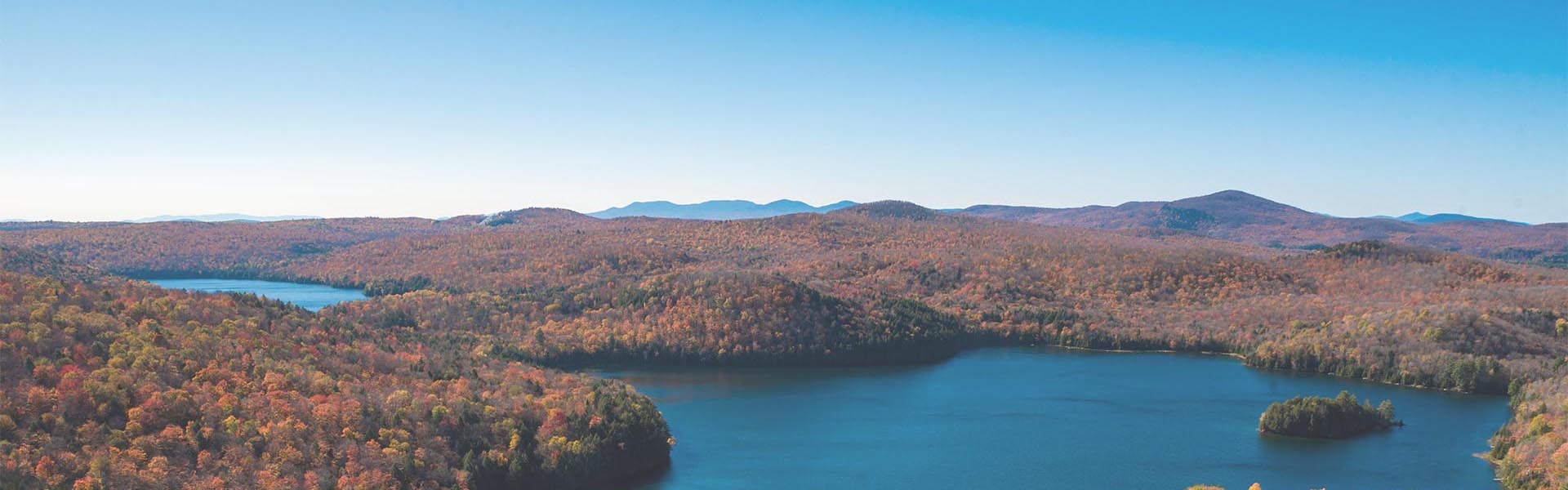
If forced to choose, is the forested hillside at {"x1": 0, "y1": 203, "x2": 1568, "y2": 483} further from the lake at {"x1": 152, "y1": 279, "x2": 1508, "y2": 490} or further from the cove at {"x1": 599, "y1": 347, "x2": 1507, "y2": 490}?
the lake at {"x1": 152, "y1": 279, "x2": 1508, "y2": 490}

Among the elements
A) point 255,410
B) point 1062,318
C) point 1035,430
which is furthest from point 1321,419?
point 255,410

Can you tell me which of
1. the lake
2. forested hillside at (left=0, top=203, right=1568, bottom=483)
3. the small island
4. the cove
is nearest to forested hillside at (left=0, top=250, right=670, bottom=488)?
the cove

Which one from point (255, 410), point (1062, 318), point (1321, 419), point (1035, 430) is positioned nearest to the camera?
Result: point (255, 410)

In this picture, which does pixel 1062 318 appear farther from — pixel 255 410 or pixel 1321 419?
pixel 255 410

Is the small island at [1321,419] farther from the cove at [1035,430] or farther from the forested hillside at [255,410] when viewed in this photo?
the forested hillside at [255,410]

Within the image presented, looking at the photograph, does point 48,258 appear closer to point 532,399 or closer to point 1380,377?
point 532,399

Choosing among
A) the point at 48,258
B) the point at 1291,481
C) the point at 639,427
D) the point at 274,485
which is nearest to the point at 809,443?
the point at 639,427

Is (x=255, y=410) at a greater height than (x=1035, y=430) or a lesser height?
greater
